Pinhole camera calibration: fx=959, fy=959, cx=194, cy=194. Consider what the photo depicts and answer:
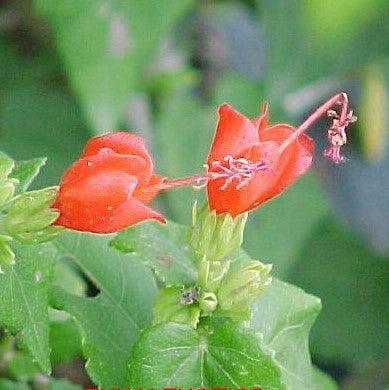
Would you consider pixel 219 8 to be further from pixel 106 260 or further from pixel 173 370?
Result: pixel 173 370

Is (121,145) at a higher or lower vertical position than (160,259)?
higher

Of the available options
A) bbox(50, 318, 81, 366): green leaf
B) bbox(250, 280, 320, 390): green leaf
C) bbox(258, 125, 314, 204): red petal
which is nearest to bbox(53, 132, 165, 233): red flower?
bbox(258, 125, 314, 204): red petal

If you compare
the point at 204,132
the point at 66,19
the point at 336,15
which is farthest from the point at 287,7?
the point at 66,19

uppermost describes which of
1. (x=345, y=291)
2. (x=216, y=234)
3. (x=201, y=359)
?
(x=216, y=234)

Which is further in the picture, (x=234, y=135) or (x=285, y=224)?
(x=285, y=224)

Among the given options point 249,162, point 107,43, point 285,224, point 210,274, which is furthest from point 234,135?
point 285,224

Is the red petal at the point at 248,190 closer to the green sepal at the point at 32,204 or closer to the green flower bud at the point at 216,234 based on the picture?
the green flower bud at the point at 216,234

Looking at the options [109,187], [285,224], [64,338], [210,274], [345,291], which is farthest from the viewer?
[345,291]

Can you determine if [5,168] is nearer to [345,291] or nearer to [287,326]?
[287,326]
